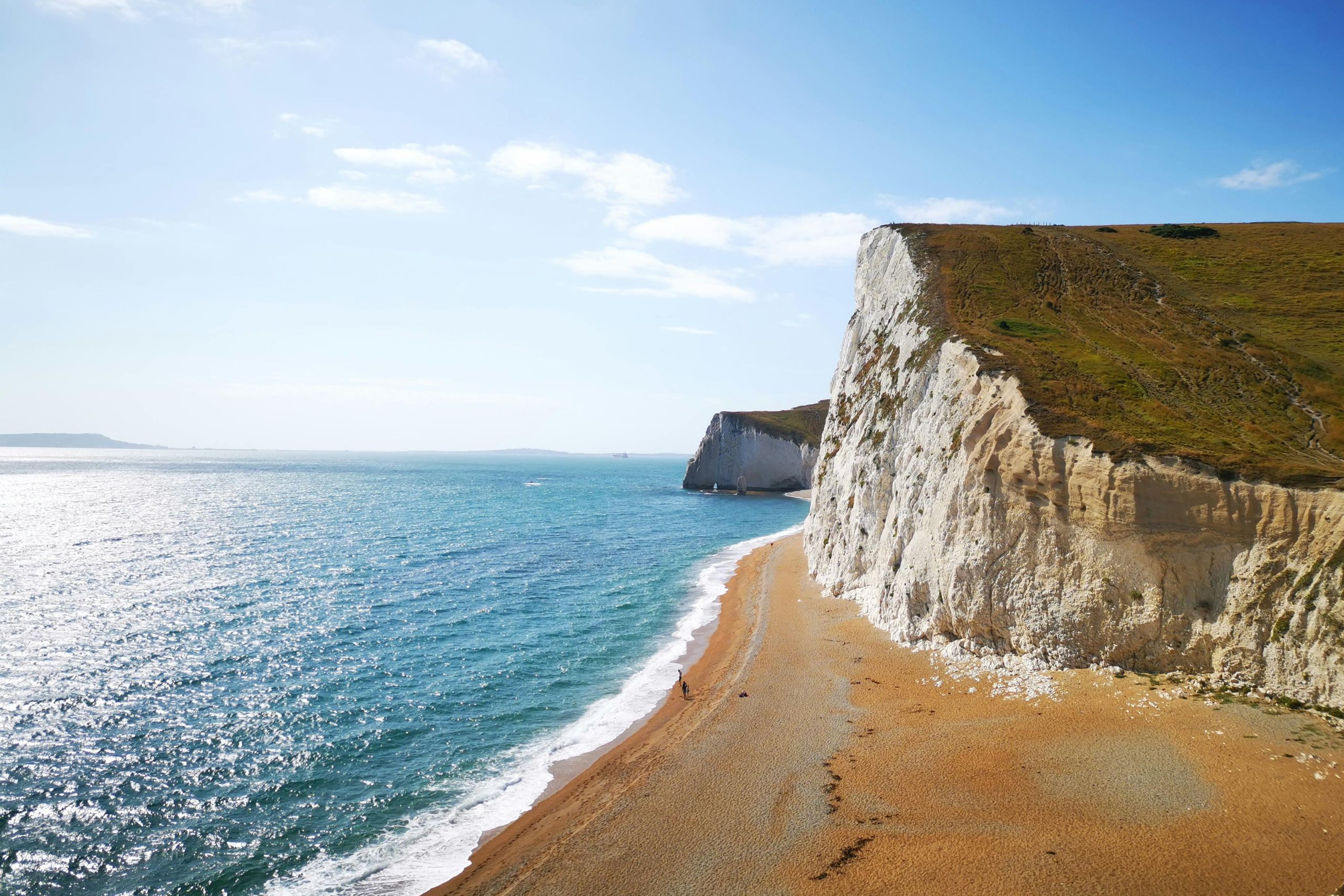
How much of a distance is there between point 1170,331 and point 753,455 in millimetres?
89572

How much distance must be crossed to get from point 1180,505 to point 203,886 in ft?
99.2

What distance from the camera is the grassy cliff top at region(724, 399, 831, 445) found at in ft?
416

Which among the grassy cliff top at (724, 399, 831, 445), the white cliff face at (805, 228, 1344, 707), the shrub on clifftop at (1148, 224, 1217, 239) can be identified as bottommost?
the white cliff face at (805, 228, 1344, 707)

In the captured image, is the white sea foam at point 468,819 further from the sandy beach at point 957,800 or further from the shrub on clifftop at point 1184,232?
the shrub on clifftop at point 1184,232

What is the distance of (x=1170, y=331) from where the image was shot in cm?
3784

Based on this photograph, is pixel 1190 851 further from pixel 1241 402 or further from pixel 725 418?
pixel 725 418

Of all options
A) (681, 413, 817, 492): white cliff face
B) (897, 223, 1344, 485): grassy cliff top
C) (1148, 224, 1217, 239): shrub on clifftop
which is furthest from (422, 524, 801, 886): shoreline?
(681, 413, 817, 492): white cliff face

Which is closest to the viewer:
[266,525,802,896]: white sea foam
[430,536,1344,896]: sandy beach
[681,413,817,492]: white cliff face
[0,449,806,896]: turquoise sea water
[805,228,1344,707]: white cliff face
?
[430,536,1344,896]: sandy beach

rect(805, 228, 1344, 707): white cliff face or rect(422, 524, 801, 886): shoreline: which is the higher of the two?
rect(805, 228, 1344, 707): white cliff face

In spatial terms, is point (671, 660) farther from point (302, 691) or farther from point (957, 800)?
point (957, 800)

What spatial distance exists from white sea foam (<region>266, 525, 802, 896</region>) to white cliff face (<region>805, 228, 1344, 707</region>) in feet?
43.3

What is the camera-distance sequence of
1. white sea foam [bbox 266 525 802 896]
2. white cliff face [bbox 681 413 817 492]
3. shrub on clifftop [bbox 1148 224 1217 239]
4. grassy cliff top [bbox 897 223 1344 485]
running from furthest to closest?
white cliff face [bbox 681 413 817 492] → shrub on clifftop [bbox 1148 224 1217 239] → grassy cliff top [bbox 897 223 1344 485] → white sea foam [bbox 266 525 802 896]

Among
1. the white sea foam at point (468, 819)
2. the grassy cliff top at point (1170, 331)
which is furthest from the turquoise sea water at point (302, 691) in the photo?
the grassy cliff top at point (1170, 331)

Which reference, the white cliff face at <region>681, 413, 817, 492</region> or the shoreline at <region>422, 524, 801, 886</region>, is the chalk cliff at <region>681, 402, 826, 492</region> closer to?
the white cliff face at <region>681, 413, 817, 492</region>
